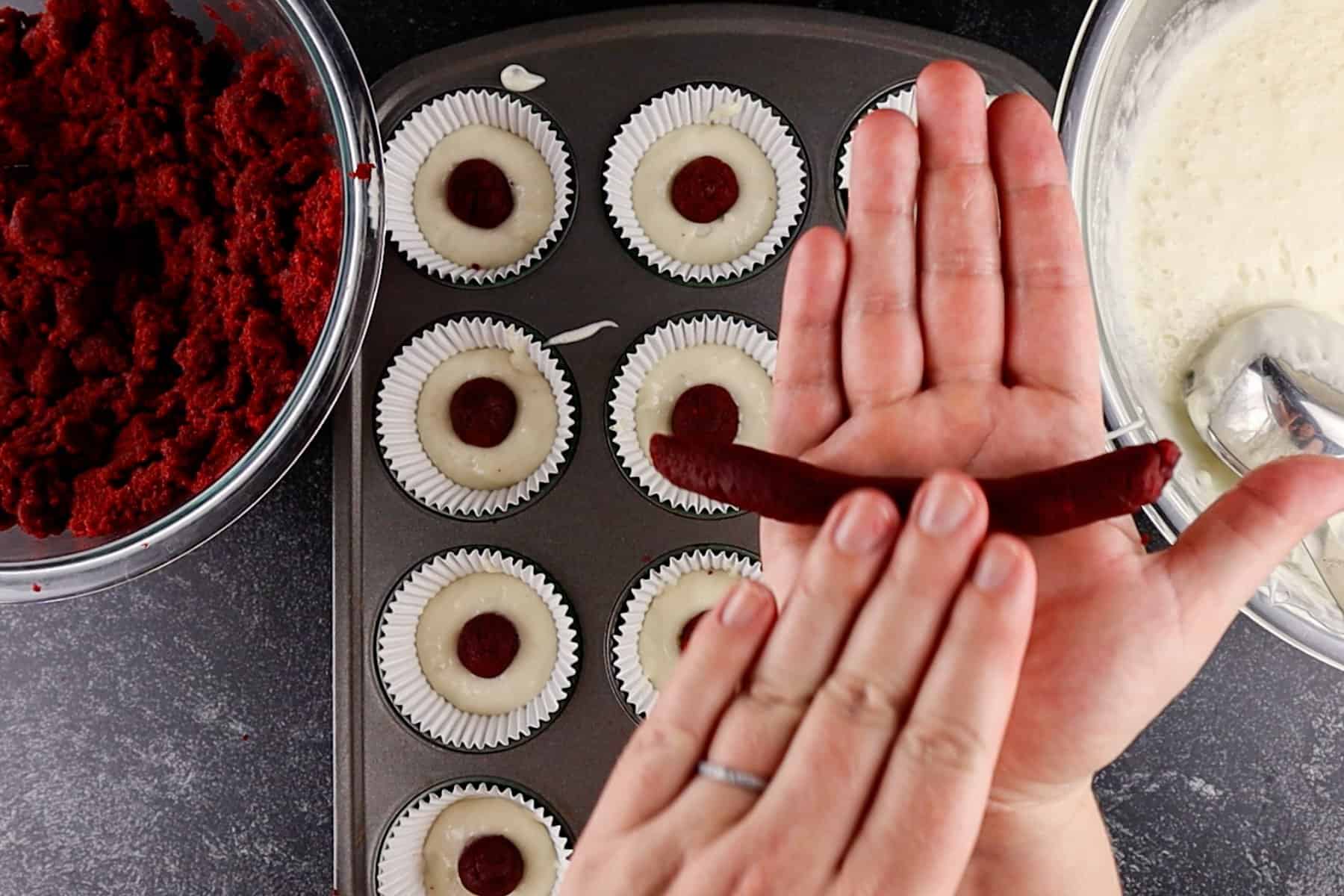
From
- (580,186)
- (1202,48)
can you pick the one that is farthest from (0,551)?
(1202,48)

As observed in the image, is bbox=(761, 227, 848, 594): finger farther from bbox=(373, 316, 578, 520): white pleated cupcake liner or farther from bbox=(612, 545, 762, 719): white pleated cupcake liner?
bbox=(373, 316, 578, 520): white pleated cupcake liner

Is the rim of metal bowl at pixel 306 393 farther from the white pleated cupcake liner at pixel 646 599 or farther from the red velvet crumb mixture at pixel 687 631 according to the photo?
the red velvet crumb mixture at pixel 687 631

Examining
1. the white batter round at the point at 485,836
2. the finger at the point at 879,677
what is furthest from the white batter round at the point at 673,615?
the finger at the point at 879,677

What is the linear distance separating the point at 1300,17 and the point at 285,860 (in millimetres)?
2788

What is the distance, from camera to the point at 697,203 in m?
2.25

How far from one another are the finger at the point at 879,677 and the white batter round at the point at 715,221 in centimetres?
121

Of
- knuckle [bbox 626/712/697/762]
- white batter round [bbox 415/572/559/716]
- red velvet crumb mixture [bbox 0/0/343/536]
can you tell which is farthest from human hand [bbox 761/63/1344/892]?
red velvet crumb mixture [bbox 0/0/343/536]

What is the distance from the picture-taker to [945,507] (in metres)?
1.14

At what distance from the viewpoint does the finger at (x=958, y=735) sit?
1.12 metres

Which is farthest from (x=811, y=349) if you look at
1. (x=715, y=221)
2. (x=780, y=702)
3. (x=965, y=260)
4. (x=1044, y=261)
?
(x=715, y=221)

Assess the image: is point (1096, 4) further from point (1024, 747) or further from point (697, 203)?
point (1024, 747)

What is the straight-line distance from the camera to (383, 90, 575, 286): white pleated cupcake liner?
7.29 feet

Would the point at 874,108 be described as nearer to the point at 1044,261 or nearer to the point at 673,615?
the point at 1044,261

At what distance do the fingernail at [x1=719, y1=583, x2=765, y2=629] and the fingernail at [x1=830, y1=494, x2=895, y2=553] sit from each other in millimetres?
129
